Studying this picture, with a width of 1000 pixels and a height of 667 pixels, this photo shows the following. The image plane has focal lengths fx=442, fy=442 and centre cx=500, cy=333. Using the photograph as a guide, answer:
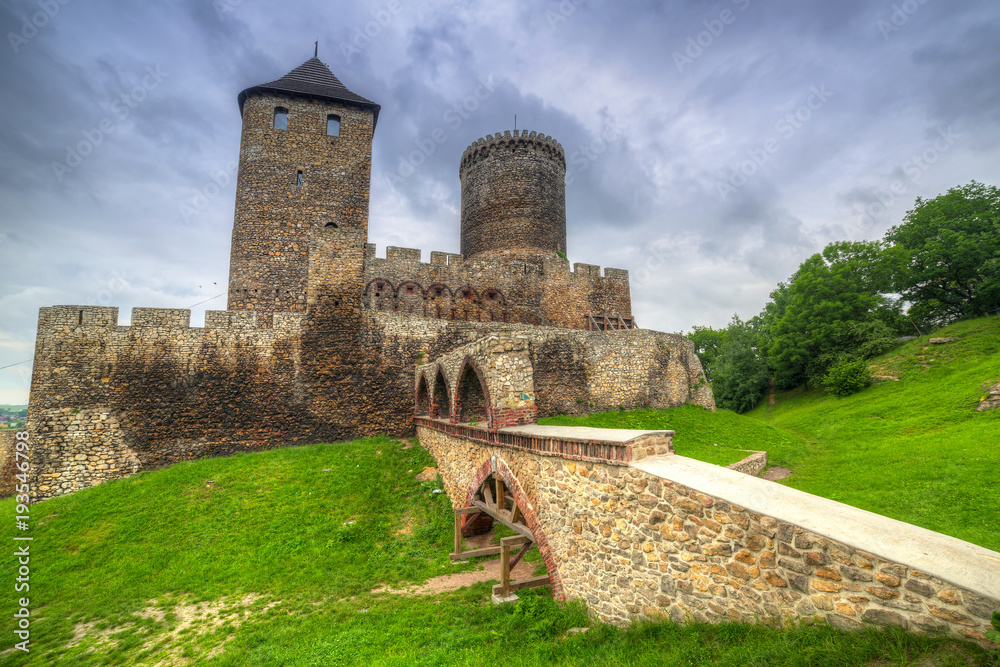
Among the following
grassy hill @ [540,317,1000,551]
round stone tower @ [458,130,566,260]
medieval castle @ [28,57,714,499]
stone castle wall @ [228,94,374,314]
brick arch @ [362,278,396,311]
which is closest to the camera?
grassy hill @ [540,317,1000,551]

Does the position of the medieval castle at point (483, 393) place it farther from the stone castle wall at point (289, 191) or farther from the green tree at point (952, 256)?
the green tree at point (952, 256)

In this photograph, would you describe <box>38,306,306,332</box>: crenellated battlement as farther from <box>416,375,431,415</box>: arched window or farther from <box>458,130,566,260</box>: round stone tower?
<box>458,130,566,260</box>: round stone tower

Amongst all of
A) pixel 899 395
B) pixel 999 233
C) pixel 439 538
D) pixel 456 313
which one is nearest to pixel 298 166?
pixel 456 313

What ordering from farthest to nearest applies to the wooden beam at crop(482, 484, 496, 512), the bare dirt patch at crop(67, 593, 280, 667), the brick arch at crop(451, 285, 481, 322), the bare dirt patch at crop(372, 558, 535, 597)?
the brick arch at crop(451, 285, 481, 322), the wooden beam at crop(482, 484, 496, 512), the bare dirt patch at crop(372, 558, 535, 597), the bare dirt patch at crop(67, 593, 280, 667)

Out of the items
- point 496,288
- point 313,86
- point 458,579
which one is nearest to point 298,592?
point 458,579

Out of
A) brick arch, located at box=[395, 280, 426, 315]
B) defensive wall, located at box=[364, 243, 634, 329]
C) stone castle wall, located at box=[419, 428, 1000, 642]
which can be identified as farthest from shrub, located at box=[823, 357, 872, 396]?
stone castle wall, located at box=[419, 428, 1000, 642]

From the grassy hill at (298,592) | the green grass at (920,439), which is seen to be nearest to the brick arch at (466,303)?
the grassy hill at (298,592)

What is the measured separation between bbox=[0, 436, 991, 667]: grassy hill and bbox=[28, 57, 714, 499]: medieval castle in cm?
143

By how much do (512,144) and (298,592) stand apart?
21.9 metres

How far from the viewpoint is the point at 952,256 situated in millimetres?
23609

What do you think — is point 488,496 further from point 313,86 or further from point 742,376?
point 742,376

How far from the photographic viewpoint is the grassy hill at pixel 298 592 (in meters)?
4.58

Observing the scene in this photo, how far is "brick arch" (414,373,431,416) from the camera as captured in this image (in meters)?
13.6

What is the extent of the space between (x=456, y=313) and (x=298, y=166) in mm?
8658
